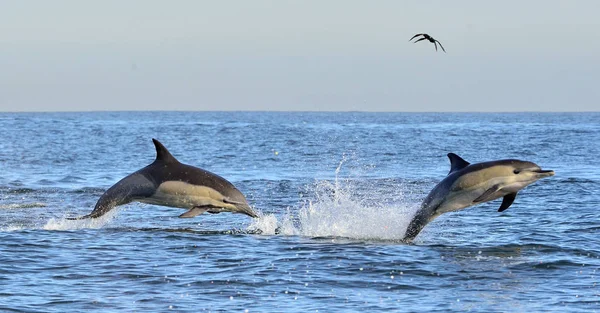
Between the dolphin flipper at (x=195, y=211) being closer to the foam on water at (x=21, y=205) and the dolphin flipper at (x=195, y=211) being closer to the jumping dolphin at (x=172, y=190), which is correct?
the jumping dolphin at (x=172, y=190)

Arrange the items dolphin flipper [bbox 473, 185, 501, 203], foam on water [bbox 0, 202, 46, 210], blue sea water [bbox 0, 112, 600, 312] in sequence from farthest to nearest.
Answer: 1. foam on water [bbox 0, 202, 46, 210]
2. dolphin flipper [bbox 473, 185, 501, 203]
3. blue sea water [bbox 0, 112, 600, 312]

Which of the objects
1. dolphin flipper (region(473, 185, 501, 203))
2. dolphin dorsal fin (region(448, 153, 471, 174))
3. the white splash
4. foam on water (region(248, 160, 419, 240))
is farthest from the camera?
the white splash

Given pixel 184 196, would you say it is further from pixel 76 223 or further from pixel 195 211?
pixel 76 223

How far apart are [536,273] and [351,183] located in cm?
1608

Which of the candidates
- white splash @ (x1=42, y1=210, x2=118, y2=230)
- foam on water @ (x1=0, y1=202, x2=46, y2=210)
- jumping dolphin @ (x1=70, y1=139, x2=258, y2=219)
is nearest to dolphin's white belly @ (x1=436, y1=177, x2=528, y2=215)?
jumping dolphin @ (x1=70, y1=139, x2=258, y2=219)

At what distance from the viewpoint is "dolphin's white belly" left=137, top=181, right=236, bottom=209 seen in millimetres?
14062

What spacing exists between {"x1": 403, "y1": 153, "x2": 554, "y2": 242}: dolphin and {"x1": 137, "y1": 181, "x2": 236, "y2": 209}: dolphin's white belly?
3345 millimetres

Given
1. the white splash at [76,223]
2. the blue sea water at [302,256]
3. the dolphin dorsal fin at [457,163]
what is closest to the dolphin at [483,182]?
the dolphin dorsal fin at [457,163]

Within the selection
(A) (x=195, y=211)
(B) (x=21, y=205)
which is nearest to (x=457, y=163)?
(A) (x=195, y=211)

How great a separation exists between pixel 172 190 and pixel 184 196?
0.21m

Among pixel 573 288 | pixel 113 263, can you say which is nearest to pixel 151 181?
pixel 113 263

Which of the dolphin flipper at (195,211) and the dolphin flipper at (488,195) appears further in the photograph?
the dolphin flipper at (195,211)

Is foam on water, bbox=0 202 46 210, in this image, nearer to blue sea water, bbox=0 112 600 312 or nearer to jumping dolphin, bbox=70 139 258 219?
blue sea water, bbox=0 112 600 312

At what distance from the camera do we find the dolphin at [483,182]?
1330 cm
